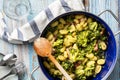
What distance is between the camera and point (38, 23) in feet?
2.95

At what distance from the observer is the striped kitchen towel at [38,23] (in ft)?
2.95

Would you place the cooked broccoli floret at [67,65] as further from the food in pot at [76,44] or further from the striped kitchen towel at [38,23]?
the striped kitchen towel at [38,23]

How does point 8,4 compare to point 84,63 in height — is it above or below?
above

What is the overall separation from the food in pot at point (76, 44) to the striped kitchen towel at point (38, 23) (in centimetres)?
5

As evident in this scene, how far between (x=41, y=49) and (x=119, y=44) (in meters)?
0.21

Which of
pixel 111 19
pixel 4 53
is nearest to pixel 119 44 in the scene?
pixel 111 19

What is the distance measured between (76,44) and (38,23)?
0.11 m

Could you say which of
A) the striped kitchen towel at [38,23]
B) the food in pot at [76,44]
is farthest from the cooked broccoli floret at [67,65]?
the striped kitchen towel at [38,23]

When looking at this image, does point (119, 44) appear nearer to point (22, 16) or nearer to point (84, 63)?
point (84, 63)

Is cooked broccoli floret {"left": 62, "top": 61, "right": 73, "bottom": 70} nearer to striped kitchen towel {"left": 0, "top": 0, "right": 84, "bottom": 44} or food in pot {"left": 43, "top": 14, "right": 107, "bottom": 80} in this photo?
food in pot {"left": 43, "top": 14, "right": 107, "bottom": 80}

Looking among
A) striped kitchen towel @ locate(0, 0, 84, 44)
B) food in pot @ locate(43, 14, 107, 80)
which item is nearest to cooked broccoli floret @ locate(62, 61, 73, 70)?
food in pot @ locate(43, 14, 107, 80)

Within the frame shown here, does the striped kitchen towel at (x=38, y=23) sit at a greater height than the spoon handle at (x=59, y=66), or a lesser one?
greater

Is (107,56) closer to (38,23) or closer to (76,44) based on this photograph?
(76,44)

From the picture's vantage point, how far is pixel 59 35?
87 cm
